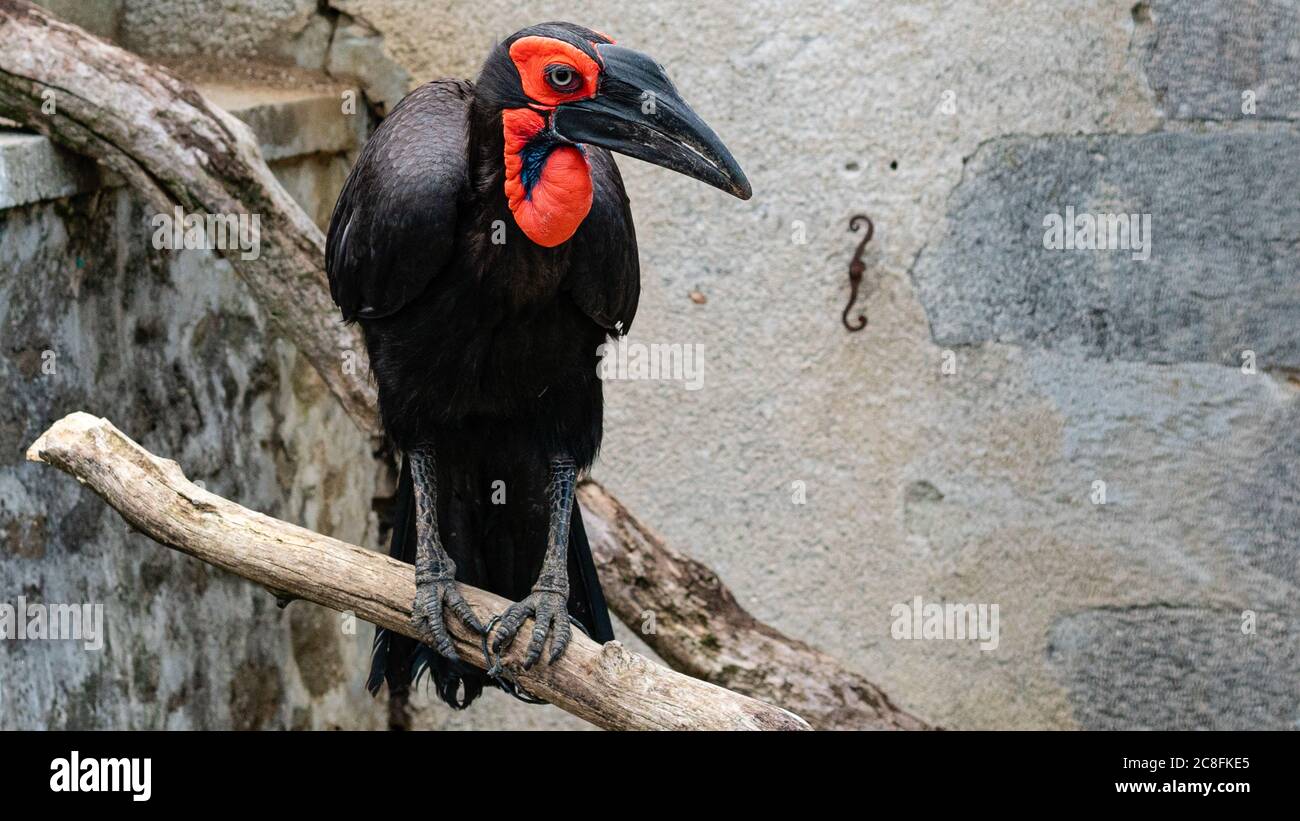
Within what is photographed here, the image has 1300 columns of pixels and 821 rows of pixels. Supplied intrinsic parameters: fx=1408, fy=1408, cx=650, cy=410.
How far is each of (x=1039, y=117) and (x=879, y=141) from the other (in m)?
0.41

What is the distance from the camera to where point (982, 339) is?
374cm

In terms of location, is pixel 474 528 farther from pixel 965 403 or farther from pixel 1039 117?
pixel 1039 117

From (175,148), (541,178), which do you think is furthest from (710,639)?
(175,148)

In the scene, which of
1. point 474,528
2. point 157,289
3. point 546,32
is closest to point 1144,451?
point 474,528

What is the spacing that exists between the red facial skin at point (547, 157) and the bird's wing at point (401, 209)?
0.45 feet

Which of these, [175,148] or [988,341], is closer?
[175,148]

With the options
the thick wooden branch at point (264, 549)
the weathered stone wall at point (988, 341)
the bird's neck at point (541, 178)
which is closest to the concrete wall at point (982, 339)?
the weathered stone wall at point (988, 341)

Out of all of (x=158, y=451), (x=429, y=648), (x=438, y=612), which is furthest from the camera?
(x=158, y=451)

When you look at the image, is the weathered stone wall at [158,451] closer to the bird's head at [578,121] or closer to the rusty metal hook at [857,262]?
the bird's head at [578,121]

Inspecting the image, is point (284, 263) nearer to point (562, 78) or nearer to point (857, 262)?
point (562, 78)

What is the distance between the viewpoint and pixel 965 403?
3770 mm

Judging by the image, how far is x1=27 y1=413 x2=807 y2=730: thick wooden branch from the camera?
252cm

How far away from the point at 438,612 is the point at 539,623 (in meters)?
0.20

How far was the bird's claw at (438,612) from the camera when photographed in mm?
2586
